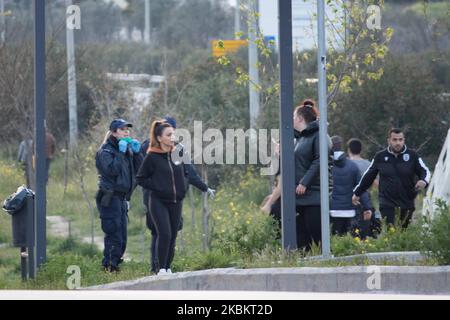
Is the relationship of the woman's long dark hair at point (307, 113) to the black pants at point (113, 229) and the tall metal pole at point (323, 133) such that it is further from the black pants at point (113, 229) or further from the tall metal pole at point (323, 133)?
the black pants at point (113, 229)

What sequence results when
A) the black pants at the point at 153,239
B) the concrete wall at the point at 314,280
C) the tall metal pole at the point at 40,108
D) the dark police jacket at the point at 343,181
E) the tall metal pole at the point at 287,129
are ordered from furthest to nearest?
the dark police jacket at the point at 343,181 → the black pants at the point at 153,239 → the tall metal pole at the point at 40,108 → the tall metal pole at the point at 287,129 → the concrete wall at the point at 314,280

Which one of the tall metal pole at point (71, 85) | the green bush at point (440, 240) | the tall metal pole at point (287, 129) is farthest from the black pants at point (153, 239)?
the tall metal pole at point (71, 85)

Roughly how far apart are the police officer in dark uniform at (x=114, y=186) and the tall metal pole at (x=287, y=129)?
239 centimetres

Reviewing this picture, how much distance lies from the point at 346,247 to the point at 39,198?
2.89 m

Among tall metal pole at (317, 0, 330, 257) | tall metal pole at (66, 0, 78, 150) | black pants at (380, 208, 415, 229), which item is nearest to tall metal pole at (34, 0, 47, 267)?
tall metal pole at (317, 0, 330, 257)

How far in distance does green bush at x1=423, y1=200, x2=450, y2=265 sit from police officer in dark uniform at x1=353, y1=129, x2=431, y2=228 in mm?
2972

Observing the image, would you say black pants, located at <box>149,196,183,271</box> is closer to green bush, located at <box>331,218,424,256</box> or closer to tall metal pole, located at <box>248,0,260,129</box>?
green bush, located at <box>331,218,424,256</box>

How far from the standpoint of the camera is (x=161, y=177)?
11.5 meters

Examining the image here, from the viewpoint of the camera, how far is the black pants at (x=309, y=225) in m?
11.1

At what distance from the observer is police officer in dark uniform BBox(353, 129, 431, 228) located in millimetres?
12852

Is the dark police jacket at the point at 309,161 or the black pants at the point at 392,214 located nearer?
the dark police jacket at the point at 309,161

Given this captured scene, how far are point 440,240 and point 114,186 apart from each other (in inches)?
156

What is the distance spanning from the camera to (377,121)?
66.0ft
